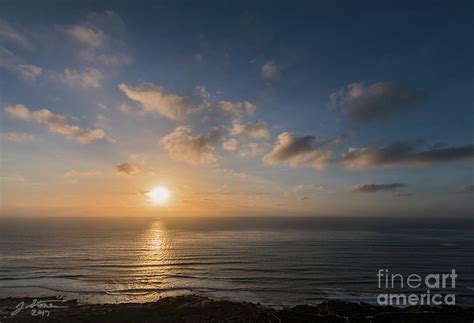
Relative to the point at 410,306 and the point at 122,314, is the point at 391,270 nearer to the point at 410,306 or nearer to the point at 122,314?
the point at 410,306

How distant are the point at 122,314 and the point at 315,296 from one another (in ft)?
111

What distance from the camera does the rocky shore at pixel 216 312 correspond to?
43.1 m

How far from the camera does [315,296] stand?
55.9 meters

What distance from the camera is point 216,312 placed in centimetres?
4525

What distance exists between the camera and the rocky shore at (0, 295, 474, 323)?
141 ft
